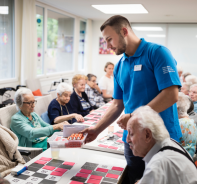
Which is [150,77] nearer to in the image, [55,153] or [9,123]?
[55,153]

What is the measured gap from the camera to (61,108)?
11.3ft

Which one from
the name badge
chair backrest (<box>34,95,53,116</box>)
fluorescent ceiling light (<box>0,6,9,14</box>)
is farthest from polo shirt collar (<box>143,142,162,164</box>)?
fluorescent ceiling light (<box>0,6,9,14</box>)

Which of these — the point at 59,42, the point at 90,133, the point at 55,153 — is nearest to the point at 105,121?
the point at 90,133

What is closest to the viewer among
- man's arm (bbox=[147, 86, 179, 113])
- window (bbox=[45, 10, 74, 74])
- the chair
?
man's arm (bbox=[147, 86, 179, 113])

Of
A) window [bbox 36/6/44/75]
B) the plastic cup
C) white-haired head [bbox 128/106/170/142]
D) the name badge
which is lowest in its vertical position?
the plastic cup

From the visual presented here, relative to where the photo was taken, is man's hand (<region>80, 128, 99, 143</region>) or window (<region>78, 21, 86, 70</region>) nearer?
man's hand (<region>80, 128, 99, 143</region>)

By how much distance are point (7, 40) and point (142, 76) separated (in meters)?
4.53

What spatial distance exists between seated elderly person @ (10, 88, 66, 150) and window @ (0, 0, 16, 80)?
2.76 meters

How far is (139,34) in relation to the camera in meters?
9.10

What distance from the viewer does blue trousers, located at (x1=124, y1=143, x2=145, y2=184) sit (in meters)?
1.67

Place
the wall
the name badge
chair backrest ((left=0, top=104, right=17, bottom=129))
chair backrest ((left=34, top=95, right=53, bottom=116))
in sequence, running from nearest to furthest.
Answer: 1. the name badge
2. chair backrest ((left=0, top=104, right=17, bottom=129))
3. chair backrest ((left=34, top=95, right=53, bottom=116))
4. the wall

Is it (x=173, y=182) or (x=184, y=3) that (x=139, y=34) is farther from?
(x=173, y=182)

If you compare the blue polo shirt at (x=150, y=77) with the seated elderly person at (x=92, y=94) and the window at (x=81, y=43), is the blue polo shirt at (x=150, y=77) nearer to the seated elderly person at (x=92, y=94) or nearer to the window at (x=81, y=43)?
the seated elderly person at (x=92, y=94)

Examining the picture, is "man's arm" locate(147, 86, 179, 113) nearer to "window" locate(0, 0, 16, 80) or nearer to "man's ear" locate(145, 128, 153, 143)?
"man's ear" locate(145, 128, 153, 143)
